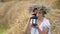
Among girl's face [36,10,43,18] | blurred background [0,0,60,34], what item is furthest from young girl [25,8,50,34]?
blurred background [0,0,60,34]

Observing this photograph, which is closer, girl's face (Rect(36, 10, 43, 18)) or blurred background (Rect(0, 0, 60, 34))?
girl's face (Rect(36, 10, 43, 18))

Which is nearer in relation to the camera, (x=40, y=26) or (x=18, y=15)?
(x=40, y=26)

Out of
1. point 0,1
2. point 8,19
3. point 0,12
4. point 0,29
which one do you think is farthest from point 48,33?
point 0,1

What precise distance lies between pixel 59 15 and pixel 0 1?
116 cm

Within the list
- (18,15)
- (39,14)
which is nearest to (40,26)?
(39,14)

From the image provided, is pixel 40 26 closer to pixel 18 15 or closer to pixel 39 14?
pixel 39 14

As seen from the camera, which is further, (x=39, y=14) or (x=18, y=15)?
(x=18, y=15)

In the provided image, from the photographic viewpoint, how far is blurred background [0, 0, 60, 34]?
1.94 meters

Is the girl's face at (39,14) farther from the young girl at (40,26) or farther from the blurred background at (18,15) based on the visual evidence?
the blurred background at (18,15)

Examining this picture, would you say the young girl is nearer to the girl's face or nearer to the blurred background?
the girl's face

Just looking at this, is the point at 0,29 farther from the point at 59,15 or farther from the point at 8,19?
the point at 59,15

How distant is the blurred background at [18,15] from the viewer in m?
1.94

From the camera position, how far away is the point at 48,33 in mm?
1526

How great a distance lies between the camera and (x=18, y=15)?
230cm
